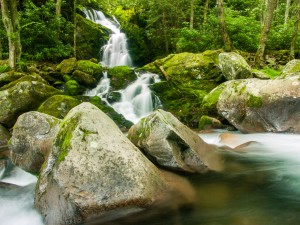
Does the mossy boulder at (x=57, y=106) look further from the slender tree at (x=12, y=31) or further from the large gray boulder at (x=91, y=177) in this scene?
the large gray boulder at (x=91, y=177)

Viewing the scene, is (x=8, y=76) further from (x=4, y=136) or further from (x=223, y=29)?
(x=223, y=29)

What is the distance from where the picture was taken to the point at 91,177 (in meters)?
4.20

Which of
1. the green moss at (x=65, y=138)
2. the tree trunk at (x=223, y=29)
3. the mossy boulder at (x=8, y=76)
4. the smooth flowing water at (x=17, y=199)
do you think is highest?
the tree trunk at (x=223, y=29)

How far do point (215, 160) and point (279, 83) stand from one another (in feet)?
11.1

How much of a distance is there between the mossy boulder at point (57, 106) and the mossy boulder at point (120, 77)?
3.53 metres

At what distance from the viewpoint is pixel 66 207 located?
402 cm

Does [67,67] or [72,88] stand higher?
[67,67]

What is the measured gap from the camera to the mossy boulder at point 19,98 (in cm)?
976

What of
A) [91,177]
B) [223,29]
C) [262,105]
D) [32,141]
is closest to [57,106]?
[32,141]

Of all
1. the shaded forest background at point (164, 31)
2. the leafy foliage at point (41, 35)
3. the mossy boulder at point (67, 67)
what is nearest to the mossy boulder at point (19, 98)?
the shaded forest background at point (164, 31)

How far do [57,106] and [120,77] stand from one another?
15.0ft

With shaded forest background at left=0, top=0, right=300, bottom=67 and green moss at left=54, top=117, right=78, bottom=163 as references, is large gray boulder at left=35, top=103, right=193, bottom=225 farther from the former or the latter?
shaded forest background at left=0, top=0, right=300, bottom=67

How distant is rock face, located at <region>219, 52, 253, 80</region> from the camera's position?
36.1 feet

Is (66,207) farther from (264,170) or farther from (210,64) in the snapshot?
(210,64)
